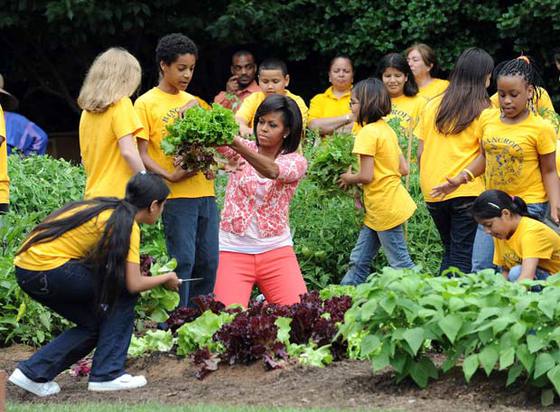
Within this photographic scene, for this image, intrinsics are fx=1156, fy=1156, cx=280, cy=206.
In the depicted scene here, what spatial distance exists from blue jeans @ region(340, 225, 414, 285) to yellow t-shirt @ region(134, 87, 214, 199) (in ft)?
5.39

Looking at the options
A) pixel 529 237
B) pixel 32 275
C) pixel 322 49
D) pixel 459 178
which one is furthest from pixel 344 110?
pixel 32 275

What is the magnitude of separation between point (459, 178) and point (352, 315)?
238 cm

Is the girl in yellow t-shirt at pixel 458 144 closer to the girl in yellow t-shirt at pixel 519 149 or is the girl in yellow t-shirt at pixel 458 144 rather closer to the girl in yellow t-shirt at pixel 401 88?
the girl in yellow t-shirt at pixel 519 149

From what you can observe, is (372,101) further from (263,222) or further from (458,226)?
(263,222)

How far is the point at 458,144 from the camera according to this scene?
8875 mm

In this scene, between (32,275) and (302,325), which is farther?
(302,325)

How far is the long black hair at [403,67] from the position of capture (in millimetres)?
11305

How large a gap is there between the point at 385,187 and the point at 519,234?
2.03m

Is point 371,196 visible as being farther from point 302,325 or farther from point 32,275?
point 32,275

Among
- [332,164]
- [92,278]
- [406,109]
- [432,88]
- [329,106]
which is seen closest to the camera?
[92,278]

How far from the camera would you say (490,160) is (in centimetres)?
823

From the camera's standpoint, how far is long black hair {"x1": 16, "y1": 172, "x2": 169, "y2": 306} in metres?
6.62

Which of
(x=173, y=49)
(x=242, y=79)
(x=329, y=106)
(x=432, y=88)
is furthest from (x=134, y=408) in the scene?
(x=242, y=79)

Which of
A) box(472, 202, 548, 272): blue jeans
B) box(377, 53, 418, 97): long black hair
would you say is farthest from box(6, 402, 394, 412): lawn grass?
box(377, 53, 418, 97): long black hair
